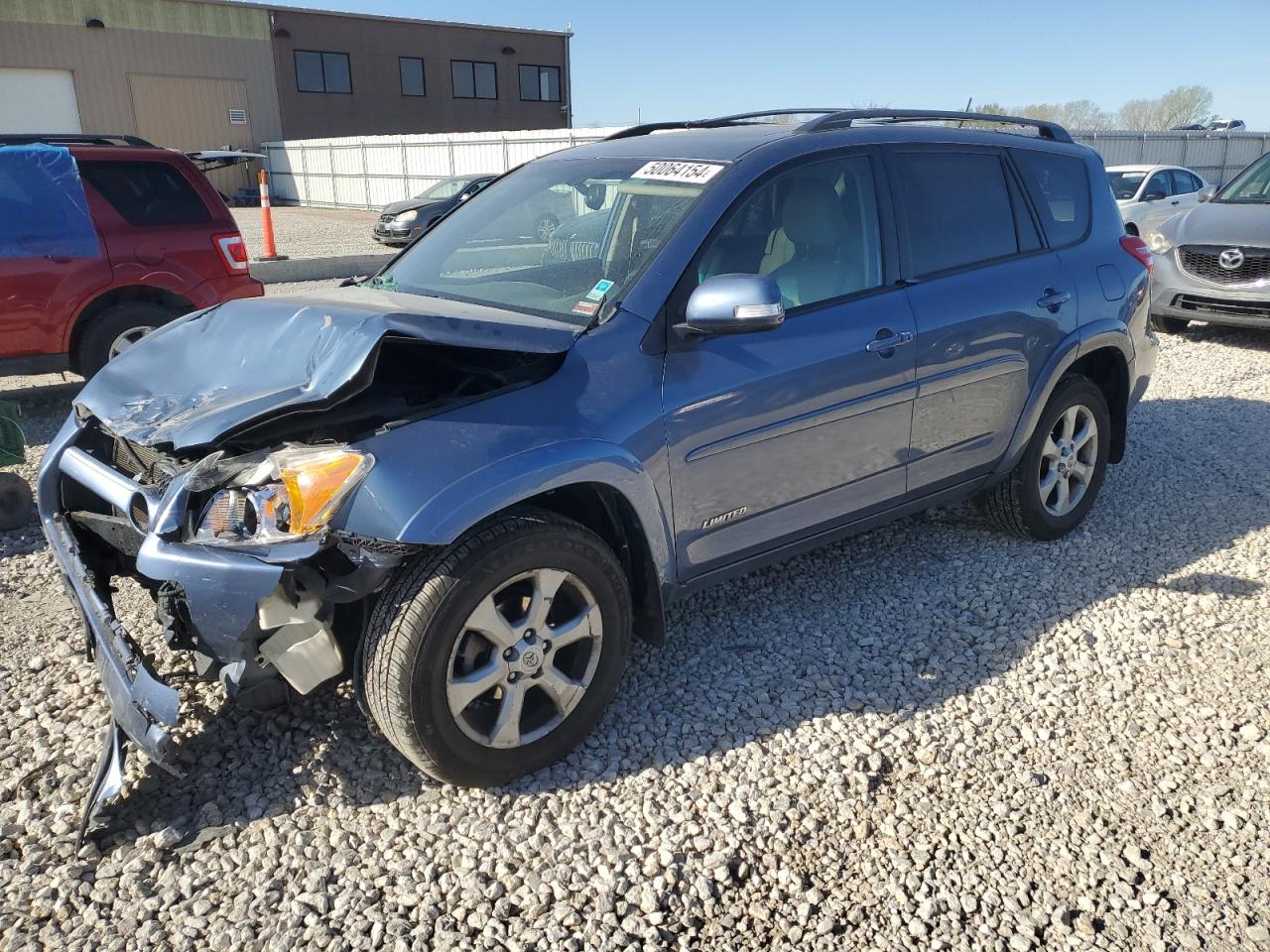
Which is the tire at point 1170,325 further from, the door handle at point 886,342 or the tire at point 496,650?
the tire at point 496,650

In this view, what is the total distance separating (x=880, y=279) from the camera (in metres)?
3.73

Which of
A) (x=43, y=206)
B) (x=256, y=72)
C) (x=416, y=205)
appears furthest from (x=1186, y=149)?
(x=256, y=72)

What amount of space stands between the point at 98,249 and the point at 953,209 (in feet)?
19.3

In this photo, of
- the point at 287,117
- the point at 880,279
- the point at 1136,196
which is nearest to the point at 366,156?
the point at 287,117

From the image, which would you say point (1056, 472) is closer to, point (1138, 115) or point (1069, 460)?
point (1069, 460)

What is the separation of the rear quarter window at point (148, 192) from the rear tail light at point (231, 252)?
0.18 meters

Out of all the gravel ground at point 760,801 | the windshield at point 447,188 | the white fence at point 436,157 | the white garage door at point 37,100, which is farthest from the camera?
the white garage door at point 37,100

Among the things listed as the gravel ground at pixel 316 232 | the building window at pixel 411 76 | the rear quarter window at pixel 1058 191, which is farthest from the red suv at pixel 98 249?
the building window at pixel 411 76

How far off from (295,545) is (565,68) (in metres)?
44.7

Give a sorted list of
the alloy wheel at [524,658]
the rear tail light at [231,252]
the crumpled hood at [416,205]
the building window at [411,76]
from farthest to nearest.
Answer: the building window at [411,76] → the crumpled hood at [416,205] → the rear tail light at [231,252] → the alloy wheel at [524,658]

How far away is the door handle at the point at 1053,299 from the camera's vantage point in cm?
426

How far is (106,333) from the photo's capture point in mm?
6984

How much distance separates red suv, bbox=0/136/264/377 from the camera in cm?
674

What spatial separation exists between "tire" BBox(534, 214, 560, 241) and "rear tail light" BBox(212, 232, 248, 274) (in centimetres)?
458
